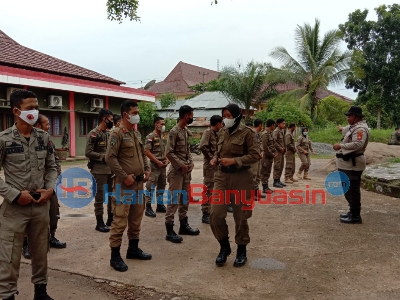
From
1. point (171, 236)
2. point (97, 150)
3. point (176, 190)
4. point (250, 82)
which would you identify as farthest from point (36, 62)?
point (171, 236)

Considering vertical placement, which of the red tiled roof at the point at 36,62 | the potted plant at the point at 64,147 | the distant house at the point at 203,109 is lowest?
the potted plant at the point at 64,147

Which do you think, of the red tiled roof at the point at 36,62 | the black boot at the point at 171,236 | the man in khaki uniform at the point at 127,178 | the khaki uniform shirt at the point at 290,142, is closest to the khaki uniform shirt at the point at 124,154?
the man in khaki uniform at the point at 127,178

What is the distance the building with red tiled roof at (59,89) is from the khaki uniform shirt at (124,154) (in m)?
11.9

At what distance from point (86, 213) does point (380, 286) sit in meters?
4.99

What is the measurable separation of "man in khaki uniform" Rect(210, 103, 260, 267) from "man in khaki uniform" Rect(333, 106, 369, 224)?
2231 millimetres

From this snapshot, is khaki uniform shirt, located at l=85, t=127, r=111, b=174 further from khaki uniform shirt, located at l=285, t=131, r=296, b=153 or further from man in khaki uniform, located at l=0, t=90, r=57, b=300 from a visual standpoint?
khaki uniform shirt, located at l=285, t=131, r=296, b=153

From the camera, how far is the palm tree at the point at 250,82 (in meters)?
22.8

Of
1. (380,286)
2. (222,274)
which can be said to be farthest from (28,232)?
(380,286)

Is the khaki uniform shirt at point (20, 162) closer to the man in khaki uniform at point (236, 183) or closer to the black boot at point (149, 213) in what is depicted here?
the man in khaki uniform at point (236, 183)

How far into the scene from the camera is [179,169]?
211 inches

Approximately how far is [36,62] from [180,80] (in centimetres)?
2594

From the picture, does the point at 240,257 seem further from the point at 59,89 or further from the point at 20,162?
the point at 59,89

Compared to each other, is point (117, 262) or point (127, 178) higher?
point (127, 178)

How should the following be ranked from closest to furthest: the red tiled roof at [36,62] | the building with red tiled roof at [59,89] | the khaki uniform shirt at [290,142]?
the khaki uniform shirt at [290,142], the building with red tiled roof at [59,89], the red tiled roof at [36,62]
